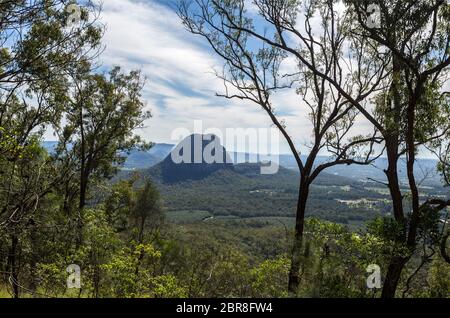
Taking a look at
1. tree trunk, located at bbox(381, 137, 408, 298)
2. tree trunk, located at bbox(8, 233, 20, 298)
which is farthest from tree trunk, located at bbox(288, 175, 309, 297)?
tree trunk, located at bbox(8, 233, 20, 298)

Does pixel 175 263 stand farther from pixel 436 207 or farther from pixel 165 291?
pixel 436 207

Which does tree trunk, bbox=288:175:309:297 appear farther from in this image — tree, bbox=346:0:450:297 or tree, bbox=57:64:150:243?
tree, bbox=57:64:150:243

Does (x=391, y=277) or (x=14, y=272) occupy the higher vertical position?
(x=14, y=272)

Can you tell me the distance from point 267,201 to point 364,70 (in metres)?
174

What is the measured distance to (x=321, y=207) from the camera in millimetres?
154625

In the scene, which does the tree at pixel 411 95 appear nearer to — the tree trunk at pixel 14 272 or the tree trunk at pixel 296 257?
the tree trunk at pixel 296 257

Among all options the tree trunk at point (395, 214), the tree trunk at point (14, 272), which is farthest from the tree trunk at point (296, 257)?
the tree trunk at point (14, 272)

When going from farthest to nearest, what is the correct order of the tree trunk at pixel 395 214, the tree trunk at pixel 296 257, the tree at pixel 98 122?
the tree at pixel 98 122 → the tree trunk at pixel 296 257 → the tree trunk at pixel 395 214

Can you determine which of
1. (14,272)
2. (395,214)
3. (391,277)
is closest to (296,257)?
(391,277)

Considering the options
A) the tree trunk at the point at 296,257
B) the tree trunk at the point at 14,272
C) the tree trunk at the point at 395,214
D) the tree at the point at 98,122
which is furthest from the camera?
the tree at the point at 98,122

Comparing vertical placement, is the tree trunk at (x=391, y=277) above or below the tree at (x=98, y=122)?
below

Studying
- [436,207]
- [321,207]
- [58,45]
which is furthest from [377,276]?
[321,207]

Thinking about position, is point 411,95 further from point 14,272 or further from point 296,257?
point 14,272

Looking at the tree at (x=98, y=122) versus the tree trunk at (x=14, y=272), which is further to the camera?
the tree at (x=98, y=122)
